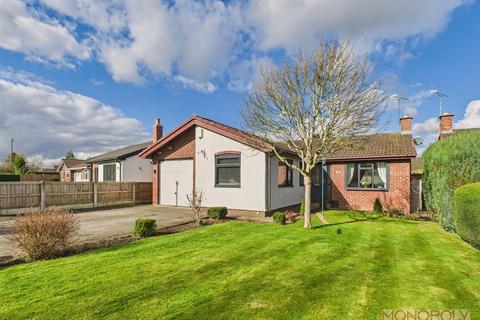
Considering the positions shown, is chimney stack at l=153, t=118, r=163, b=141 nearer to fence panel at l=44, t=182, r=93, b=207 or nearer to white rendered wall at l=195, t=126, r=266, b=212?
fence panel at l=44, t=182, r=93, b=207

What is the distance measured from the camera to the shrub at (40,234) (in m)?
5.78

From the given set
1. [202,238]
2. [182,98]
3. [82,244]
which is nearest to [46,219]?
[82,244]

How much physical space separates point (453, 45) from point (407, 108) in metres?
4.45

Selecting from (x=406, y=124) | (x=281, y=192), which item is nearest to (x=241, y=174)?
(x=281, y=192)

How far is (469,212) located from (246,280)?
21.1 ft

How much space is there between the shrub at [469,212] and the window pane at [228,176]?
28.6ft

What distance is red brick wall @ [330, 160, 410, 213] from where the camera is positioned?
13602 millimetres

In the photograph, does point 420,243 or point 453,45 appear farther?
point 453,45

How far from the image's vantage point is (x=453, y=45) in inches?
505

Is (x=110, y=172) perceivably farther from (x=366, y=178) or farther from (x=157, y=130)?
(x=366, y=178)

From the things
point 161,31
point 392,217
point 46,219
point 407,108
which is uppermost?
point 161,31

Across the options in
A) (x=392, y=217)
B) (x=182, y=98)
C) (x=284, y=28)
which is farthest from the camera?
(x=182, y=98)

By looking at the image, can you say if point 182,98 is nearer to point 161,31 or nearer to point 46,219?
point 161,31

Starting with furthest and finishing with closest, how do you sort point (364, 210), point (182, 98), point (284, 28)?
point (182, 98), point (364, 210), point (284, 28)
